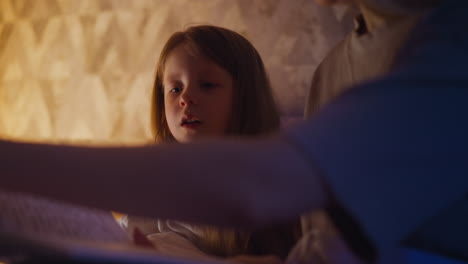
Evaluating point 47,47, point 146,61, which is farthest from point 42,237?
point 47,47

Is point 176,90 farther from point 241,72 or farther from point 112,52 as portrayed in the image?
point 112,52

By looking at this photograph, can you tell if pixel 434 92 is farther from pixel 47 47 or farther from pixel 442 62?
pixel 47 47

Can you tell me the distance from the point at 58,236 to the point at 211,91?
794 mm

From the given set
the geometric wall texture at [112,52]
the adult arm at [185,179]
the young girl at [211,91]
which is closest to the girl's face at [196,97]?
the young girl at [211,91]

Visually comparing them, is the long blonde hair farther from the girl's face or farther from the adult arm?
the adult arm

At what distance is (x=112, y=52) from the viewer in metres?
1.98

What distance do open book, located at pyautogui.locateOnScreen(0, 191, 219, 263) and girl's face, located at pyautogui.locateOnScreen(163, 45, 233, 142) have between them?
1.88ft

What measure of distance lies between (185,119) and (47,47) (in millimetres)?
1450

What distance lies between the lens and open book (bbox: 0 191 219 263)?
283mm

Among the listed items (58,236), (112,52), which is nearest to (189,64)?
(58,236)

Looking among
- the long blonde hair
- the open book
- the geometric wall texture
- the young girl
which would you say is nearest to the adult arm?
the open book

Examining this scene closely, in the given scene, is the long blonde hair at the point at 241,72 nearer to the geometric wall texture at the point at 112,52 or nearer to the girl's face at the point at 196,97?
the girl's face at the point at 196,97

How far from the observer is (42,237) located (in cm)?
30

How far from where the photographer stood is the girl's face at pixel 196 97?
106 centimetres
